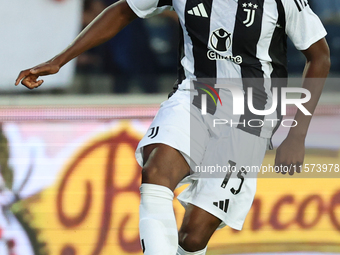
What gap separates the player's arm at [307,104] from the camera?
2.13 metres

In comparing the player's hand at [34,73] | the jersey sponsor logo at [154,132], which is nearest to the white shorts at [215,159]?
the jersey sponsor logo at [154,132]

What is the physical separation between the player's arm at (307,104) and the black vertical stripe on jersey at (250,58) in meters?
0.16

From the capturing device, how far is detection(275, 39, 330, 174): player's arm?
2.13 m

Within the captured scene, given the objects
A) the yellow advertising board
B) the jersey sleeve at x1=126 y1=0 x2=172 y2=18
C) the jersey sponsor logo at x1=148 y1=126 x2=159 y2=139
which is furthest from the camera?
the yellow advertising board

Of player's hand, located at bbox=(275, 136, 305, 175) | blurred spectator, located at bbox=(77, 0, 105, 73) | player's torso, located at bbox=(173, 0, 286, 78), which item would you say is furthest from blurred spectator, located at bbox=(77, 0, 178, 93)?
player's hand, located at bbox=(275, 136, 305, 175)

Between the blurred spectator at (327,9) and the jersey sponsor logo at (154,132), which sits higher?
the blurred spectator at (327,9)

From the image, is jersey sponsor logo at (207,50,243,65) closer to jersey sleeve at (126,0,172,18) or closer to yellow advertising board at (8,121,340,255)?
jersey sleeve at (126,0,172,18)

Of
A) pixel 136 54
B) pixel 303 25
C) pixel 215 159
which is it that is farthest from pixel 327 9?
pixel 215 159

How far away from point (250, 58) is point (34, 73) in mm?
988

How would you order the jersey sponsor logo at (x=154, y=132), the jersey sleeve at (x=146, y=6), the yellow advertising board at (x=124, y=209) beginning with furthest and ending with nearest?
the yellow advertising board at (x=124, y=209), the jersey sleeve at (x=146, y=6), the jersey sponsor logo at (x=154, y=132)

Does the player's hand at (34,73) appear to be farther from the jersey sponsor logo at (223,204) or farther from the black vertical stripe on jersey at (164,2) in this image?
the jersey sponsor logo at (223,204)

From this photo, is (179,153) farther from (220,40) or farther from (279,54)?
(279,54)

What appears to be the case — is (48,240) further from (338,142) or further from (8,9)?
(338,142)

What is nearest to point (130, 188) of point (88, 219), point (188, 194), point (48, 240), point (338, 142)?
point (88, 219)
